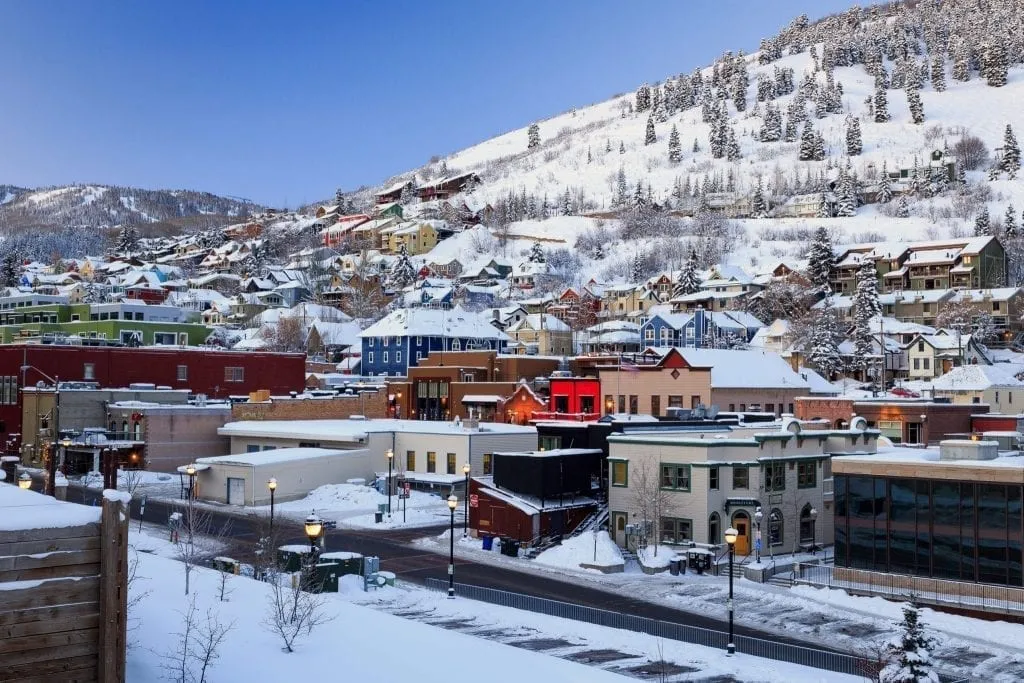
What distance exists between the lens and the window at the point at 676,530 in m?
43.3

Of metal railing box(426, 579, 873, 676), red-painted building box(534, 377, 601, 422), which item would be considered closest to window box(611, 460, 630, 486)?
metal railing box(426, 579, 873, 676)

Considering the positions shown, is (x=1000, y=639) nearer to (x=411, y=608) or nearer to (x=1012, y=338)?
(x=411, y=608)

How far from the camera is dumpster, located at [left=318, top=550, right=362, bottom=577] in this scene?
34.0 m

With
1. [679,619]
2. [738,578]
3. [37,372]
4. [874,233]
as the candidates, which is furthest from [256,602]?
[874,233]

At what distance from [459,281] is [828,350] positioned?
83.1m

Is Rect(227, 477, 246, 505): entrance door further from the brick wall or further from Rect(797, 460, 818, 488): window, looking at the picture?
Rect(797, 460, 818, 488): window

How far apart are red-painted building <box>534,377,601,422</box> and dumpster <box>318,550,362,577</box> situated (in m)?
37.2

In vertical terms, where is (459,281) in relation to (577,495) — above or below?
above

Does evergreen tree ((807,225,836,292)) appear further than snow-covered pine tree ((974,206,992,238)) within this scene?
No

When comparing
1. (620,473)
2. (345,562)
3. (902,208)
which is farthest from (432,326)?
(902,208)

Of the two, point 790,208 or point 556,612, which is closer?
point 556,612

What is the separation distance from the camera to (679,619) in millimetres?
33156

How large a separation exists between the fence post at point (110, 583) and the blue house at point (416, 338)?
8992cm

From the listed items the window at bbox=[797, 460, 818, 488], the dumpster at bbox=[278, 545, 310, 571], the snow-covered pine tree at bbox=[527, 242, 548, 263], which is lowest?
the dumpster at bbox=[278, 545, 310, 571]
